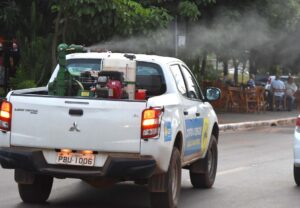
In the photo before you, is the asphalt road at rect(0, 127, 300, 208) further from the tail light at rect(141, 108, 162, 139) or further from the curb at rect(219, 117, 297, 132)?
the curb at rect(219, 117, 297, 132)

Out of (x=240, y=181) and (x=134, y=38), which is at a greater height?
(x=134, y=38)

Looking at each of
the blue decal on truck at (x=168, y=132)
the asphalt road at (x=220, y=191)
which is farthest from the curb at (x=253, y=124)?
the blue decal on truck at (x=168, y=132)

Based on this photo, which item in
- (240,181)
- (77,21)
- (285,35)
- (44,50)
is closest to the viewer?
(240,181)

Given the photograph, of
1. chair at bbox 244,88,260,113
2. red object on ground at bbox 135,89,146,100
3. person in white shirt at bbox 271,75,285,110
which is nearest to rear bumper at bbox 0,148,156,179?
red object on ground at bbox 135,89,146,100

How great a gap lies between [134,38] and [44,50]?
2815 mm

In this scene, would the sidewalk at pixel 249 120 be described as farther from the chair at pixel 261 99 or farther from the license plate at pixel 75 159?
the license plate at pixel 75 159

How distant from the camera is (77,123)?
7.96 meters

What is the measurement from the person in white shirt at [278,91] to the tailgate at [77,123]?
27.2 metres

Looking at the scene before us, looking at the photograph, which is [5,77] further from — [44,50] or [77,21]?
[77,21]

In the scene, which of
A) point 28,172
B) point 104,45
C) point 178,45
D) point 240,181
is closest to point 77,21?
point 104,45

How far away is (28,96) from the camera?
320 inches

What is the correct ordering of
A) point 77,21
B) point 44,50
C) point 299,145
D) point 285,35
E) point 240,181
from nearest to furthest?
point 299,145 < point 240,181 < point 77,21 < point 44,50 < point 285,35

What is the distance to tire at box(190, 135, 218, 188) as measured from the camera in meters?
10.8

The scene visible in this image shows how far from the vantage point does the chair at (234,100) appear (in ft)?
102
